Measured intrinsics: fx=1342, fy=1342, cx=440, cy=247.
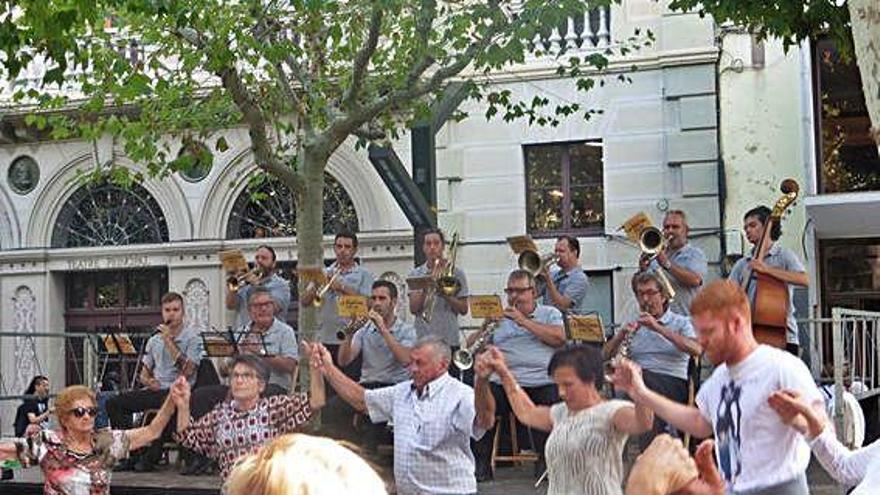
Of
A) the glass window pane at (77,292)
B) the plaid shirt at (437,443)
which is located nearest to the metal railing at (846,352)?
the plaid shirt at (437,443)

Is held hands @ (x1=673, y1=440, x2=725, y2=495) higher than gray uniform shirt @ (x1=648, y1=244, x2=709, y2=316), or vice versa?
gray uniform shirt @ (x1=648, y1=244, x2=709, y2=316)

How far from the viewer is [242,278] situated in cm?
1321

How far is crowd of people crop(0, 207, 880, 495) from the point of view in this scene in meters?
5.60

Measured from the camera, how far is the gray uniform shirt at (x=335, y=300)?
12.7m

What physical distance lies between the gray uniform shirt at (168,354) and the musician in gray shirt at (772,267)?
5.21 meters

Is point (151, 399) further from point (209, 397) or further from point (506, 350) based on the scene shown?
point (506, 350)

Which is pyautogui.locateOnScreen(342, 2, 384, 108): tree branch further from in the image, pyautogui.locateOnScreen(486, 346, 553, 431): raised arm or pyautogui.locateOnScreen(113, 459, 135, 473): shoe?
pyautogui.locateOnScreen(486, 346, 553, 431): raised arm

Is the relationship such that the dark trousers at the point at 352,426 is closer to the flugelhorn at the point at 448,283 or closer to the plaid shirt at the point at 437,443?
the flugelhorn at the point at 448,283

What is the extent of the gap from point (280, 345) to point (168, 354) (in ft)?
4.58

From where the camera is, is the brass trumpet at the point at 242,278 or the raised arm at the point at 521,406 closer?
the raised arm at the point at 521,406

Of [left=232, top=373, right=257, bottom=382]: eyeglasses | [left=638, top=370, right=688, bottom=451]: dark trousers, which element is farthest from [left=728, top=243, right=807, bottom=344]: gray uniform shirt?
[left=232, top=373, right=257, bottom=382]: eyeglasses

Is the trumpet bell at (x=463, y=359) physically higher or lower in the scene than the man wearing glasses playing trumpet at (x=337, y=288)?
lower

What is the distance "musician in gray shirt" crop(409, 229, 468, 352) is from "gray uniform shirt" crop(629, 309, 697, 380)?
6.75ft

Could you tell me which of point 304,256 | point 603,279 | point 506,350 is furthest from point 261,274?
point 603,279
